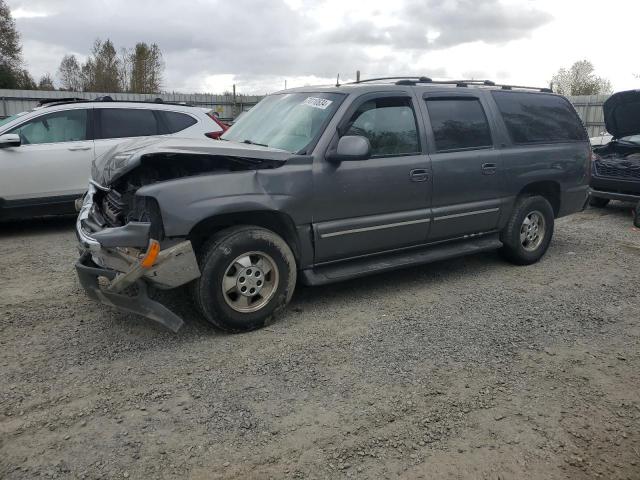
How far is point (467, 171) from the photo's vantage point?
520 centimetres

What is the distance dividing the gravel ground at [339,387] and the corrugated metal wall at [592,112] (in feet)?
47.6

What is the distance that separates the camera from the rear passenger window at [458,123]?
199 inches

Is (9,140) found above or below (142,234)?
above

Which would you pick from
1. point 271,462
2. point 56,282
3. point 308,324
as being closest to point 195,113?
point 56,282

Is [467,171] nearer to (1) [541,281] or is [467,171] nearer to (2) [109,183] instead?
(1) [541,281]

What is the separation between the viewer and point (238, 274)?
13.2 feet

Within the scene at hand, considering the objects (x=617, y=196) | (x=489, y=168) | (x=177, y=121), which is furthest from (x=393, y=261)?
(x=617, y=196)

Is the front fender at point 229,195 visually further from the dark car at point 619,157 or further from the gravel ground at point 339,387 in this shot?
the dark car at point 619,157

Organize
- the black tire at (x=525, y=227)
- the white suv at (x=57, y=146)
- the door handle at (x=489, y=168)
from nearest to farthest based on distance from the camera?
1. the door handle at (x=489, y=168)
2. the black tire at (x=525, y=227)
3. the white suv at (x=57, y=146)

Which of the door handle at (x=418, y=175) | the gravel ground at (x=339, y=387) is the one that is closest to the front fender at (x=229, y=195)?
the gravel ground at (x=339, y=387)

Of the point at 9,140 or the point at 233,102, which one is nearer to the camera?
the point at 9,140

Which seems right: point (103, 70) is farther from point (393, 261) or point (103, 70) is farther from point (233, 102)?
point (393, 261)

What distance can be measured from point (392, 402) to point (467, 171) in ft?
9.13

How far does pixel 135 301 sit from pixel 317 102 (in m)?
2.27
